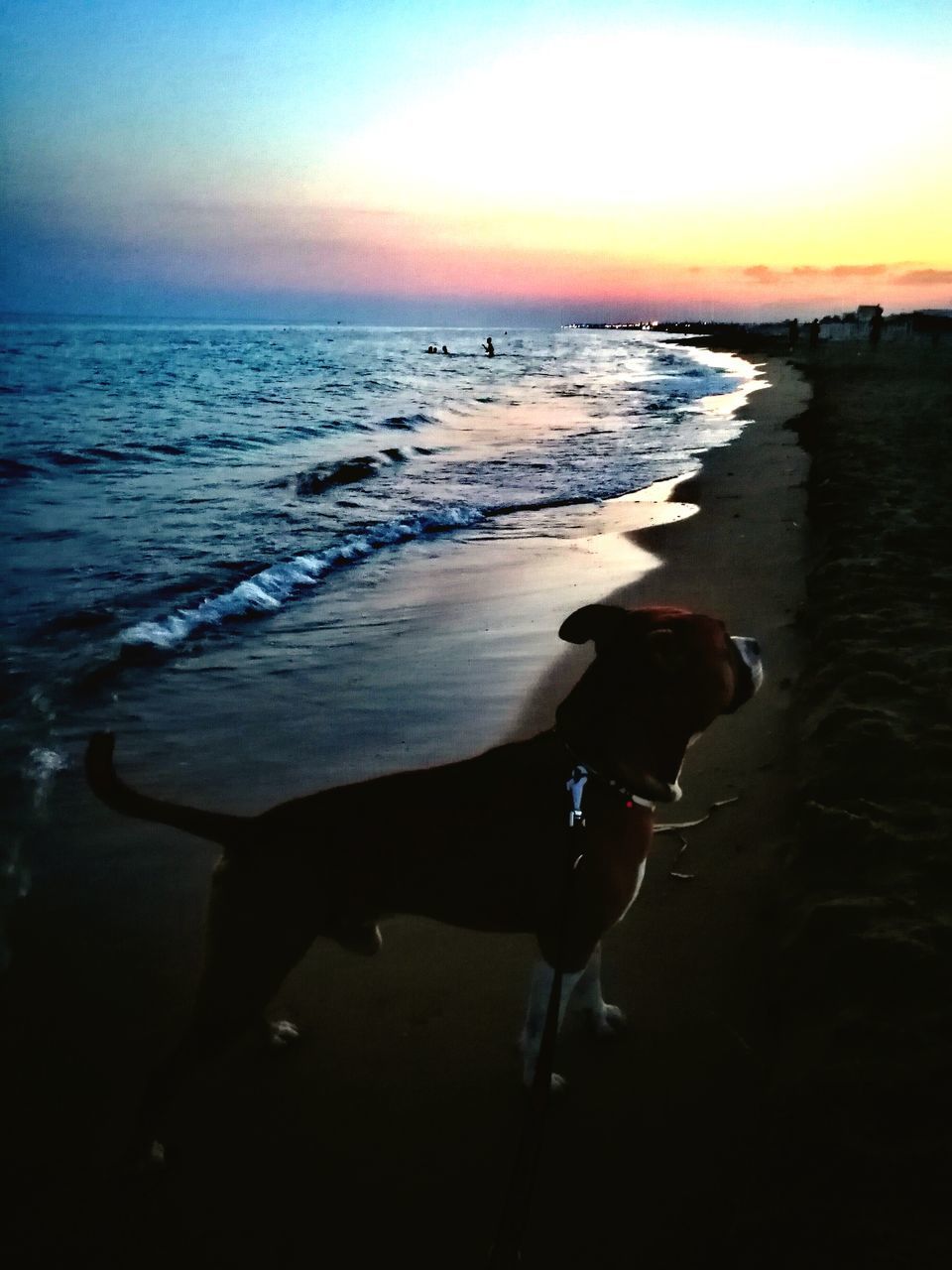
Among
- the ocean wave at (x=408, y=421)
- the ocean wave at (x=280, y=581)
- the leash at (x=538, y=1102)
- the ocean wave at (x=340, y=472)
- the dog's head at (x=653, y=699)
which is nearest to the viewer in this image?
the leash at (x=538, y=1102)

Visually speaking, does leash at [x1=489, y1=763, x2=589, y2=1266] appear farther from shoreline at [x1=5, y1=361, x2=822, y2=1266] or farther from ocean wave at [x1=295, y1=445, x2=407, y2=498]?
ocean wave at [x1=295, y1=445, x2=407, y2=498]

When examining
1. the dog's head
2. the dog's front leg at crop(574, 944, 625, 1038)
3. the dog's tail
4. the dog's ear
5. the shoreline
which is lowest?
the shoreline

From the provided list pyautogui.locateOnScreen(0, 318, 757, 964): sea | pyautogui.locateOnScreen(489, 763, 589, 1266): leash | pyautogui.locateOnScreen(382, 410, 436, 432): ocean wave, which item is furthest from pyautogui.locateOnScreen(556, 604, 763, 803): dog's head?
pyautogui.locateOnScreen(382, 410, 436, 432): ocean wave

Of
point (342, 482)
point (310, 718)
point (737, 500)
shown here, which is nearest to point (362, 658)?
point (310, 718)

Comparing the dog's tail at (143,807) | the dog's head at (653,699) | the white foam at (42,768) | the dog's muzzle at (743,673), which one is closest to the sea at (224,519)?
the white foam at (42,768)

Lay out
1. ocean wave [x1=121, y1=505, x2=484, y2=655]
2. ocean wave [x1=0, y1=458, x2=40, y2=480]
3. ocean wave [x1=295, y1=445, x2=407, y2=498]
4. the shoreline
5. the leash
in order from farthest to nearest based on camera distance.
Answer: ocean wave [x1=295, y1=445, x2=407, y2=498] → ocean wave [x1=0, y1=458, x2=40, y2=480] → ocean wave [x1=121, y1=505, x2=484, y2=655] → the shoreline → the leash

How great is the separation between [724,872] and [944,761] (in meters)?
1.15

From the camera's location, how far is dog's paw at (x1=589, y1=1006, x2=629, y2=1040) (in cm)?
268

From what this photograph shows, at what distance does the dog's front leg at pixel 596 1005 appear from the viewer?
2.63 meters

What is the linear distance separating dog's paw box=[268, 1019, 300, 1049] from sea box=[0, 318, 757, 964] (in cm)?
158

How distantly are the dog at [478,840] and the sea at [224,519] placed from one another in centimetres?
A: 188

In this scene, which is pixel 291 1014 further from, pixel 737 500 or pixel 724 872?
pixel 737 500

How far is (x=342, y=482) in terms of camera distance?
1414cm

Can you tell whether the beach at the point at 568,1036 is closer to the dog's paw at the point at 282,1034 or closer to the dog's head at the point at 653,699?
the dog's paw at the point at 282,1034
